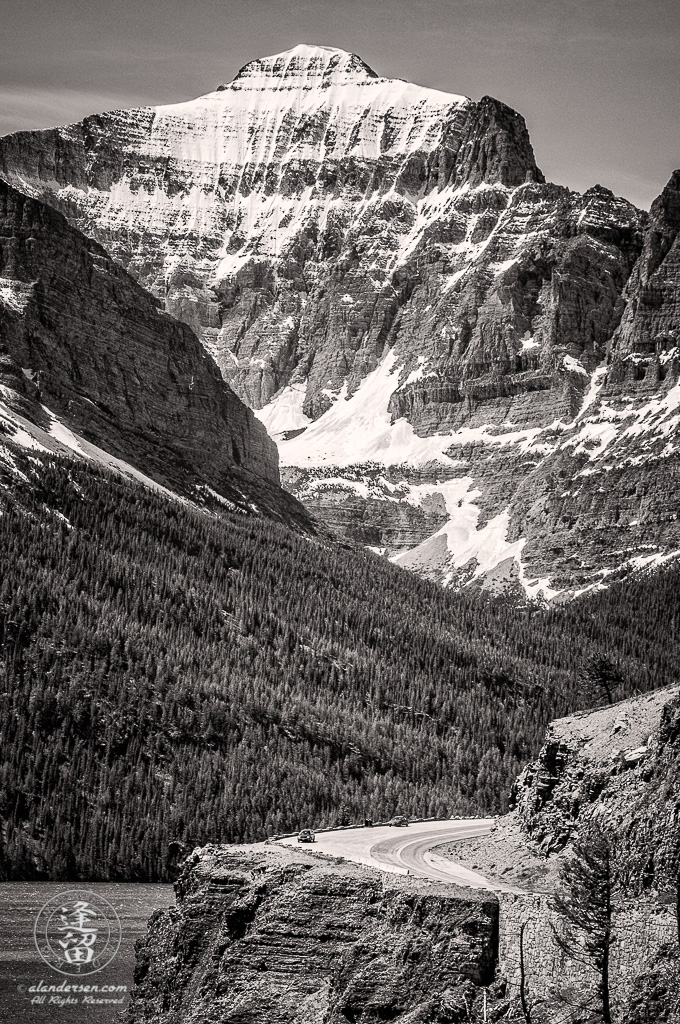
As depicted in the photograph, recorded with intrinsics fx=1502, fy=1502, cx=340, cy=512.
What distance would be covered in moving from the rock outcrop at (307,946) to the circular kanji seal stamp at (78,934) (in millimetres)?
39534

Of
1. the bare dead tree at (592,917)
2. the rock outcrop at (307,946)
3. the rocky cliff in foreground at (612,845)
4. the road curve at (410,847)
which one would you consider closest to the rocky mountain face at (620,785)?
the rocky cliff in foreground at (612,845)

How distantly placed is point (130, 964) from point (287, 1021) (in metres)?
51.2

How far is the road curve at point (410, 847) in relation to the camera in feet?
182

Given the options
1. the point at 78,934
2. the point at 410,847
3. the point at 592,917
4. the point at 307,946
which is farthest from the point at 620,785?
the point at 78,934

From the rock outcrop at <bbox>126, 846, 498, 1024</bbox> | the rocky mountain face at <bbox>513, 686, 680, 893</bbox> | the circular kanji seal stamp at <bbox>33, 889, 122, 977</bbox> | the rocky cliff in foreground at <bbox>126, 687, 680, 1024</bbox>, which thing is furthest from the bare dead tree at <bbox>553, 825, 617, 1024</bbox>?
the circular kanji seal stamp at <bbox>33, 889, 122, 977</bbox>

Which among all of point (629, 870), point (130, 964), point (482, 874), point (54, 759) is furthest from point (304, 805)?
point (629, 870)

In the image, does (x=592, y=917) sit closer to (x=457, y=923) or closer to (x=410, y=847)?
(x=457, y=923)

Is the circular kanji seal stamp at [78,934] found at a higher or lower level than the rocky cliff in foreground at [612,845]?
lower

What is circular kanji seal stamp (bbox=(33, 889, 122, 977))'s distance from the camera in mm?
100062

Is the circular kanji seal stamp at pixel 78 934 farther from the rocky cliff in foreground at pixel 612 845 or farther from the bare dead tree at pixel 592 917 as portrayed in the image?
the bare dead tree at pixel 592 917

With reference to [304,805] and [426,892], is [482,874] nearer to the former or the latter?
[426,892]

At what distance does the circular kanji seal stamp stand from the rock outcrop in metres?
39.5

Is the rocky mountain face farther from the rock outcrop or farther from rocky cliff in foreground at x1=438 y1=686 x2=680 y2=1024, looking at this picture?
the rock outcrop

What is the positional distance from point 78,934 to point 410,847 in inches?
2139
